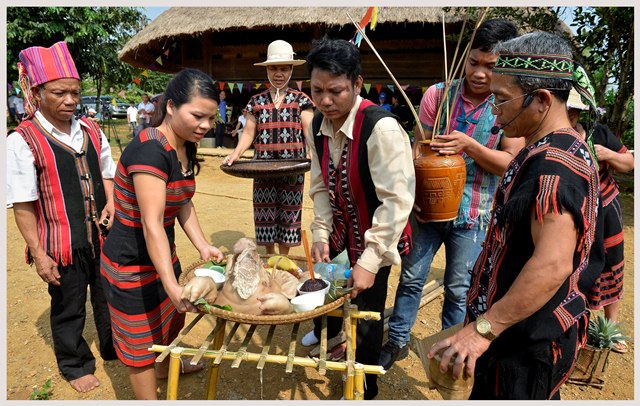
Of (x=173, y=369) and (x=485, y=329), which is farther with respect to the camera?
(x=173, y=369)

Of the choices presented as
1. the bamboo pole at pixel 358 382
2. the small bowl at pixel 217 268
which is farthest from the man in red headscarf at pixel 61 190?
the bamboo pole at pixel 358 382

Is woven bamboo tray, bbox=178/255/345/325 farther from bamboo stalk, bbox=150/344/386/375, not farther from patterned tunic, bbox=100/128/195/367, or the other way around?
patterned tunic, bbox=100/128/195/367

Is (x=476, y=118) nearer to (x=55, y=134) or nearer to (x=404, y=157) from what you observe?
(x=404, y=157)

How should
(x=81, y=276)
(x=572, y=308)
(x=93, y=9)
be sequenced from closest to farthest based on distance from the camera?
1. (x=572, y=308)
2. (x=81, y=276)
3. (x=93, y=9)

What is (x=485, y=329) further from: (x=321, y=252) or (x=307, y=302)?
(x=321, y=252)

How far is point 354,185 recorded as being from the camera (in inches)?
76.7

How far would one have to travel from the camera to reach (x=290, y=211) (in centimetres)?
399

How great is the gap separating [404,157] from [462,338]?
31.6 inches

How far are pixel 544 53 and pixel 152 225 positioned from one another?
1.53 metres

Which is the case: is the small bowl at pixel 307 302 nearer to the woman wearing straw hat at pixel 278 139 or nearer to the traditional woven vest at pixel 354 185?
the traditional woven vest at pixel 354 185

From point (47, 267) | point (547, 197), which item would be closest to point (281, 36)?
point (47, 267)

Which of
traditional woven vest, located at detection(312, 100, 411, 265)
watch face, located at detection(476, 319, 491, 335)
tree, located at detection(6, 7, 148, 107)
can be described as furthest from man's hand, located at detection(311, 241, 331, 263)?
tree, located at detection(6, 7, 148, 107)

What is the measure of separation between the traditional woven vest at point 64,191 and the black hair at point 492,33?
7.52 ft

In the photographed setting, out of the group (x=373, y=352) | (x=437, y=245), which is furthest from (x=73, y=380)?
(x=437, y=245)
